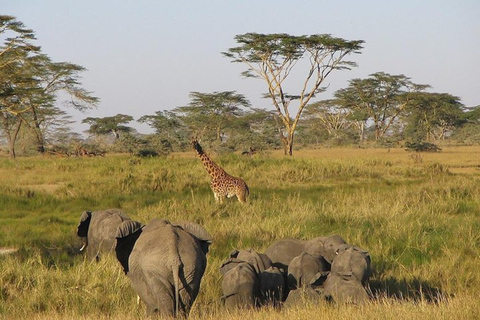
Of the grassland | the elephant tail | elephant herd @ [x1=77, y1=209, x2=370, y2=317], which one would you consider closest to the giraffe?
the grassland

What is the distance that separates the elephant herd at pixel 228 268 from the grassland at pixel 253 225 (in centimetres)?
27

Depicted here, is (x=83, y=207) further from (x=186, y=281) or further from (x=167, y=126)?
(x=167, y=126)

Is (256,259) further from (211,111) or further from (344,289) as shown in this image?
(211,111)

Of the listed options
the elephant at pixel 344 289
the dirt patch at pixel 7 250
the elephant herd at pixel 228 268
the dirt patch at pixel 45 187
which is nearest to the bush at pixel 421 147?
the dirt patch at pixel 45 187

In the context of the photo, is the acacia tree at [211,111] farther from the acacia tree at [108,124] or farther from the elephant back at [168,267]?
the elephant back at [168,267]

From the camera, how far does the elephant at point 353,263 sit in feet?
16.8

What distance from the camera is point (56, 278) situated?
566cm

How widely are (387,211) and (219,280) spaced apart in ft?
15.2

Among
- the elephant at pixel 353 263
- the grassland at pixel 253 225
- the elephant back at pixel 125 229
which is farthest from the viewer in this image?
the elephant at pixel 353 263

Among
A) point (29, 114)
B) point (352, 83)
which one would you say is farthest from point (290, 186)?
point (352, 83)

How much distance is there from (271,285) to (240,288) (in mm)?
420

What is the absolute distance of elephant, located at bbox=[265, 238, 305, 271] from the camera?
5.90m

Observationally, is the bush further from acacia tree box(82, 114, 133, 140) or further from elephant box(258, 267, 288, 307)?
elephant box(258, 267, 288, 307)

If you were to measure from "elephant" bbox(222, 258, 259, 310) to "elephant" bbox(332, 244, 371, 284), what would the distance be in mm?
751
